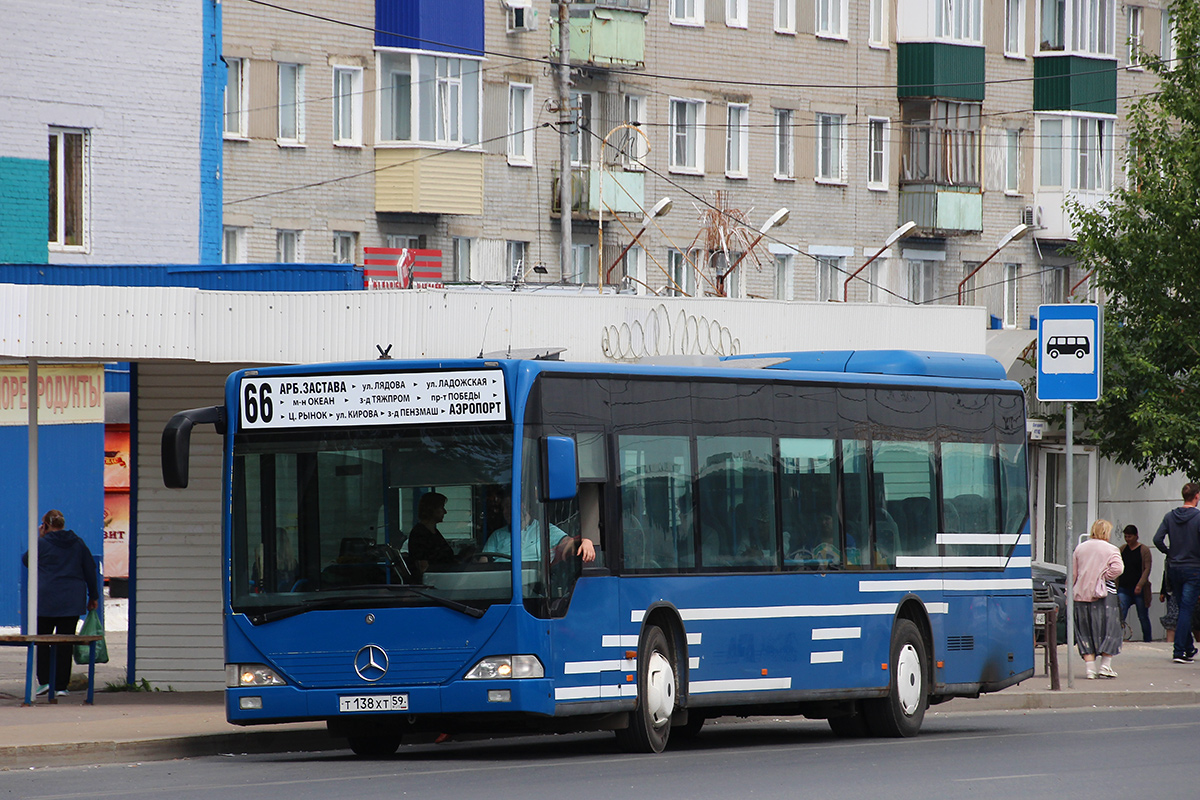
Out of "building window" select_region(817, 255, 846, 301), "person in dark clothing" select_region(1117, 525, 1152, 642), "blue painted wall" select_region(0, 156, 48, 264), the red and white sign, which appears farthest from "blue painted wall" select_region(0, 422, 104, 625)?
"building window" select_region(817, 255, 846, 301)

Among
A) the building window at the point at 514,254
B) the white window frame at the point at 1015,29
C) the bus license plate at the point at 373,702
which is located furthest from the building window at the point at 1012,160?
the bus license plate at the point at 373,702

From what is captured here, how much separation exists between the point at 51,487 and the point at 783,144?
2232 cm

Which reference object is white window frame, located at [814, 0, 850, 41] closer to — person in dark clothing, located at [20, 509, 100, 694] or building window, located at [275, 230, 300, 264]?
building window, located at [275, 230, 300, 264]

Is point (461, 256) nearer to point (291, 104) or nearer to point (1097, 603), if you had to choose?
point (291, 104)

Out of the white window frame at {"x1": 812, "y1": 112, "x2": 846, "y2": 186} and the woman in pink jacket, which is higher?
the white window frame at {"x1": 812, "y1": 112, "x2": 846, "y2": 186}

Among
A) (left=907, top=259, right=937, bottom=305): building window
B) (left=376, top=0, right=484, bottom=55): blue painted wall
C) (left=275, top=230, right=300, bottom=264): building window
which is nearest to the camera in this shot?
(left=275, top=230, right=300, bottom=264): building window

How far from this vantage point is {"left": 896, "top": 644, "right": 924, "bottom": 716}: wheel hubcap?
1812cm

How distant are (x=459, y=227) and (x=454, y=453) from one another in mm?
27883

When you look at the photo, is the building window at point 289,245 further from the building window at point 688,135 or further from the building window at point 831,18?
the building window at point 831,18

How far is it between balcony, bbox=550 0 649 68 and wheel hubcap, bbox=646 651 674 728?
29.2m

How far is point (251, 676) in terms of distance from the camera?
589 inches

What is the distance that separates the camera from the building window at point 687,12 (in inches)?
1801

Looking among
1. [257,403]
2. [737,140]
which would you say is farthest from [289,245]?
[257,403]

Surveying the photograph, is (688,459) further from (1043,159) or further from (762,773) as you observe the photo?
(1043,159)
